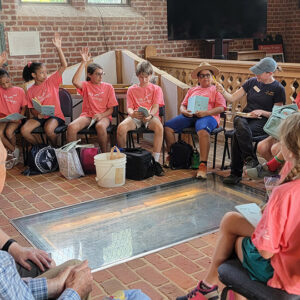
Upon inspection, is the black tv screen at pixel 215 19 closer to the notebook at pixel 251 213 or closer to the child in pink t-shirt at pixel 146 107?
the child in pink t-shirt at pixel 146 107

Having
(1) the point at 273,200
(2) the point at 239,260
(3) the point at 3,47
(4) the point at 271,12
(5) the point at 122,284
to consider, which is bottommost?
(5) the point at 122,284

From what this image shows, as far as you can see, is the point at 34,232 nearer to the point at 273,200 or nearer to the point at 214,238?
the point at 214,238

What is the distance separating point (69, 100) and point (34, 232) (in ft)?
7.98

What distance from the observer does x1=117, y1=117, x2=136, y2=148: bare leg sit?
16.9 feet

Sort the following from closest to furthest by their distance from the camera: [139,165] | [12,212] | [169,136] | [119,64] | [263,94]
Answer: [12,212] < [263,94] < [139,165] < [169,136] < [119,64]

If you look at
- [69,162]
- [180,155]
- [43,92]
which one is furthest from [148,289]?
[43,92]

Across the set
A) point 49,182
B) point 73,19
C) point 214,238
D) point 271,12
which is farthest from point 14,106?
point 271,12

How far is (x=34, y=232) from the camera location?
3635mm

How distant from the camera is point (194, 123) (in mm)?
5125

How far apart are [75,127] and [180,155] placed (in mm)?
1310

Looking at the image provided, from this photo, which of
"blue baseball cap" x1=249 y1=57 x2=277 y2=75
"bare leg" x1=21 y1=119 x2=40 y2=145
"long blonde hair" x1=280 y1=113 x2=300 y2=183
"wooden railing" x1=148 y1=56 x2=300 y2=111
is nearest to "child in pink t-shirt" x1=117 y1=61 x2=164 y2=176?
"bare leg" x1=21 y1=119 x2=40 y2=145

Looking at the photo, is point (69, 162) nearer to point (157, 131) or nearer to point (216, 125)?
point (157, 131)

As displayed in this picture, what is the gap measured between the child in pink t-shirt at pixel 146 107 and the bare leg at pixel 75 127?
48cm

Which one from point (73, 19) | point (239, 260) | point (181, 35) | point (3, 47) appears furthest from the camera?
point (181, 35)
